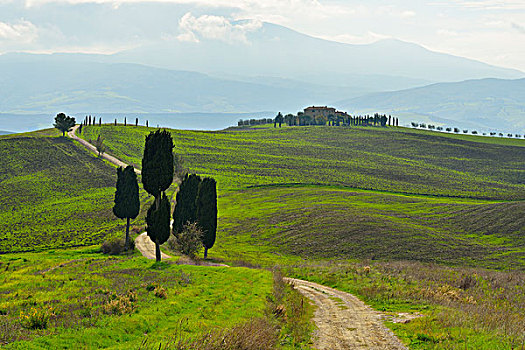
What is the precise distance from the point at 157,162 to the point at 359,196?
2443 inches

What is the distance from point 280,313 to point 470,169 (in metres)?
153

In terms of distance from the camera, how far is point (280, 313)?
25.5 metres

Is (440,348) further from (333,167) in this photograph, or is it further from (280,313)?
(333,167)

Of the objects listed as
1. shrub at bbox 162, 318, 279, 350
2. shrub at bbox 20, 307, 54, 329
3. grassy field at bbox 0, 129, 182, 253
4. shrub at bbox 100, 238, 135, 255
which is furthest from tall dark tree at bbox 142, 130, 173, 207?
shrub at bbox 162, 318, 279, 350

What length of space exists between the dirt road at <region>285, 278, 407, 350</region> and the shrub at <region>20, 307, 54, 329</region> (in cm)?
1153

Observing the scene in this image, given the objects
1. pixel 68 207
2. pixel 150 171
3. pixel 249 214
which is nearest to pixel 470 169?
pixel 249 214

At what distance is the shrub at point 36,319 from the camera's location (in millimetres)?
19062

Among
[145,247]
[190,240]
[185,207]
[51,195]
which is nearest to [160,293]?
[190,240]

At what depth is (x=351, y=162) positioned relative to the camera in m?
160

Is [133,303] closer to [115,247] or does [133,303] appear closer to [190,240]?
[190,240]

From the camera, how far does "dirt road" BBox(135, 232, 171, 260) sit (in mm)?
54294

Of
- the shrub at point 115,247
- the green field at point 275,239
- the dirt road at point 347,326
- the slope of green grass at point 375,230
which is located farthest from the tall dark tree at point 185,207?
the dirt road at point 347,326

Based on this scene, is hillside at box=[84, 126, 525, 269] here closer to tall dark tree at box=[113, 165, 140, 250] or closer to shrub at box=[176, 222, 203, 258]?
shrub at box=[176, 222, 203, 258]

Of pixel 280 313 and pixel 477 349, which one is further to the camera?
pixel 280 313
